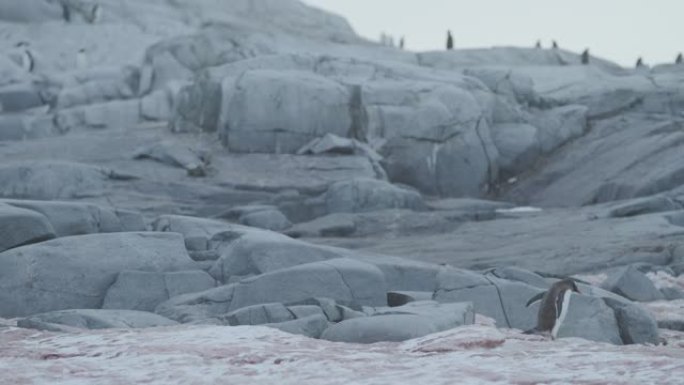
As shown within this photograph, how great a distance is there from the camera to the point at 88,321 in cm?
991

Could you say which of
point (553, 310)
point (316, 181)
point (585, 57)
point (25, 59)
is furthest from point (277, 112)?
point (553, 310)

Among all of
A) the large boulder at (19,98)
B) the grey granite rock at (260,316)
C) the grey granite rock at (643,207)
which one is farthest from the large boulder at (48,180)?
the grey granite rock at (260,316)

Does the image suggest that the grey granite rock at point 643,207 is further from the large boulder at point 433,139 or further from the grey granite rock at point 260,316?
the grey granite rock at point 260,316

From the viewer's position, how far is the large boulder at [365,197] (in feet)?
78.7

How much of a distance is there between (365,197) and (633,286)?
429 inches

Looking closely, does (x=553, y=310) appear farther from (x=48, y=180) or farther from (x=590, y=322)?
(x=48, y=180)

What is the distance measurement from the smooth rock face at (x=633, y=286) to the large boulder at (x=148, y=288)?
5014 mm

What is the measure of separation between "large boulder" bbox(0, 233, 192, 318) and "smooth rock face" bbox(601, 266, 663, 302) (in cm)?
535

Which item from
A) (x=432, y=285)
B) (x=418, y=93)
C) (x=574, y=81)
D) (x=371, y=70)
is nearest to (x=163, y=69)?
(x=371, y=70)

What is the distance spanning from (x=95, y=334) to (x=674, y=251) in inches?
448

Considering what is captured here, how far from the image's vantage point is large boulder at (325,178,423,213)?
78.7ft

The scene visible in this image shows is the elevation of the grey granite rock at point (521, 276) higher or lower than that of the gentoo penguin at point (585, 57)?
lower

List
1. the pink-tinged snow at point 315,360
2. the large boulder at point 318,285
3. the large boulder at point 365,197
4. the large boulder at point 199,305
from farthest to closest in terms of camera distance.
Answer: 1. the large boulder at point 365,197
2. the large boulder at point 318,285
3. the large boulder at point 199,305
4. the pink-tinged snow at point 315,360

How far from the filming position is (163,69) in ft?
118
